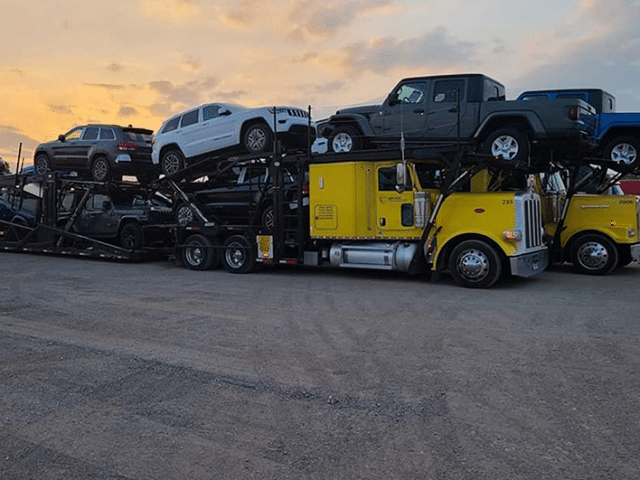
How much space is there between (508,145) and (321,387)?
7113mm

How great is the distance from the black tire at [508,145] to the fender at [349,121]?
2.39m

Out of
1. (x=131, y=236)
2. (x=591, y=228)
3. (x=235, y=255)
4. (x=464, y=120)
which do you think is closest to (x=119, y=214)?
(x=131, y=236)

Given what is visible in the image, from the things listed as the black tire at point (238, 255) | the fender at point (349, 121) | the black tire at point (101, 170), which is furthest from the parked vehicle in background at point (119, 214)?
the fender at point (349, 121)

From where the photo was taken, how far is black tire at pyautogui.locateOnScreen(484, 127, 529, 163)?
1052 cm

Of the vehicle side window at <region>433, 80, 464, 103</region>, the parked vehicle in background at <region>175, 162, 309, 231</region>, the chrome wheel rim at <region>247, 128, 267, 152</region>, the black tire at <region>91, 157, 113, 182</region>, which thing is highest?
the vehicle side window at <region>433, 80, 464, 103</region>

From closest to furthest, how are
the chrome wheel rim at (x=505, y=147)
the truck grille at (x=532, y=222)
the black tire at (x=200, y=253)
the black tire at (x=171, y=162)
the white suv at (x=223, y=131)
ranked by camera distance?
the chrome wheel rim at (x=505, y=147) < the truck grille at (x=532, y=222) < the white suv at (x=223, y=131) < the black tire at (x=200, y=253) < the black tire at (x=171, y=162)

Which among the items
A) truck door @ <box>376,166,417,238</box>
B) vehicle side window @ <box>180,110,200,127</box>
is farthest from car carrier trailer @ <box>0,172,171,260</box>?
truck door @ <box>376,166,417,238</box>

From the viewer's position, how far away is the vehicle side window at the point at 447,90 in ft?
36.2

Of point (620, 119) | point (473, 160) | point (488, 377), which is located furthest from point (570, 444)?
point (620, 119)

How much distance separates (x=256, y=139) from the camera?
13.1 meters

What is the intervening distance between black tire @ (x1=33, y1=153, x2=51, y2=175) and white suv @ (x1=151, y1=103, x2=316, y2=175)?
4162mm

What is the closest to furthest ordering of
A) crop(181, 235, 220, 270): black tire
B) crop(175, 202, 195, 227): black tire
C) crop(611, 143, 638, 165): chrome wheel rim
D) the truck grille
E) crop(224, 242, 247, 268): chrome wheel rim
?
the truck grille
crop(611, 143, 638, 165): chrome wheel rim
crop(224, 242, 247, 268): chrome wheel rim
crop(181, 235, 220, 270): black tire
crop(175, 202, 195, 227): black tire

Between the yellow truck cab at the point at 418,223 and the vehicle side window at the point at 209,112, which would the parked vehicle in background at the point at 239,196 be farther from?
the vehicle side window at the point at 209,112

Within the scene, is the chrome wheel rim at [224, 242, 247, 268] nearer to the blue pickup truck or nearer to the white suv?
the white suv
